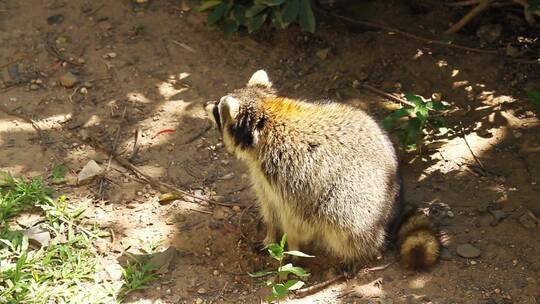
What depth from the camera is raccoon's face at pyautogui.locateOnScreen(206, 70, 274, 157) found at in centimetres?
458

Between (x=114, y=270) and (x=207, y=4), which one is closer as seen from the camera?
(x=114, y=270)

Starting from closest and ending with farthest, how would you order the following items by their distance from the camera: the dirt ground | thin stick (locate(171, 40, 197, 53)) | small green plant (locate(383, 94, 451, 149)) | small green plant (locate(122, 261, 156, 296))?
small green plant (locate(122, 261, 156, 296)) < the dirt ground < small green plant (locate(383, 94, 451, 149)) < thin stick (locate(171, 40, 197, 53))

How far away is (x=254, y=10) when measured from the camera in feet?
20.6

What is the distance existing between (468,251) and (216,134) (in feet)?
7.87

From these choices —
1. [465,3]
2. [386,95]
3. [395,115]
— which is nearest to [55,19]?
[386,95]

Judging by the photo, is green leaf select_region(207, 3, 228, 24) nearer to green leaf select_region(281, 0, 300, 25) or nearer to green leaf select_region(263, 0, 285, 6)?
green leaf select_region(263, 0, 285, 6)

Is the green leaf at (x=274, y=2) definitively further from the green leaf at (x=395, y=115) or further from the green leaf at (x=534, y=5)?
the green leaf at (x=534, y=5)

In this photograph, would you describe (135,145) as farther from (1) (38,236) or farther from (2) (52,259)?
(2) (52,259)

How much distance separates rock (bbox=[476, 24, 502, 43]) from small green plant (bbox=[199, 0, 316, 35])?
1.79 m

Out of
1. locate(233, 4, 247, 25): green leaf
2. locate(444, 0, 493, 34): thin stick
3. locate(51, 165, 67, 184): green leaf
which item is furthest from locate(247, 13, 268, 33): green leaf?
locate(51, 165, 67, 184): green leaf

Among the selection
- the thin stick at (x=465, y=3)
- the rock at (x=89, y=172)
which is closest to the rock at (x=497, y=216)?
the thin stick at (x=465, y=3)

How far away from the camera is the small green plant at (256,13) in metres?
6.00

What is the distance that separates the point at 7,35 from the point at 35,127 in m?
1.44

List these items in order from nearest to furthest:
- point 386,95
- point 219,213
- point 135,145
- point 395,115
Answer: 1. point 395,115
2. point 219,213
3. point 135,145
4. point 386,95
